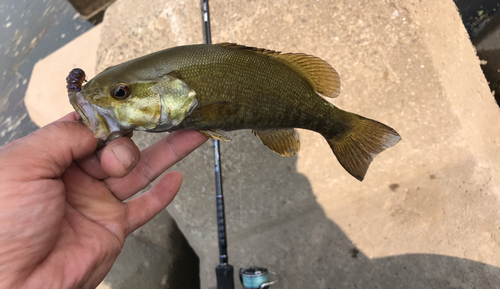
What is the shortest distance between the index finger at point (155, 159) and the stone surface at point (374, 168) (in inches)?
36.0

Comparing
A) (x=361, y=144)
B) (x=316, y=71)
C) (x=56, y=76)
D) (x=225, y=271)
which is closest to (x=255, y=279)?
(x=225, y=271)

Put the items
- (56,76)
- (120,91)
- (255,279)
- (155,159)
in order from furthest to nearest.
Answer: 1. (56,76)
2. (255,279)
3. (155,159)
4. (120,91)

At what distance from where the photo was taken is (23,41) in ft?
12.7

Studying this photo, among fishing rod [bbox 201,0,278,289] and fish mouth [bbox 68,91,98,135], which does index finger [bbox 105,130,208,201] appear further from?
fishing rod [bbox 201,0,278,289]

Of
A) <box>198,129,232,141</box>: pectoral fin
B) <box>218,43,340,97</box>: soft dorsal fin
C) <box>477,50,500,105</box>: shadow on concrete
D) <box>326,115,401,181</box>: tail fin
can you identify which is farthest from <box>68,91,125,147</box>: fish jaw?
<box>477,50,500,105</box>: shadow on concrete

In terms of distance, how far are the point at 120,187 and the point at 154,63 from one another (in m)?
0.75

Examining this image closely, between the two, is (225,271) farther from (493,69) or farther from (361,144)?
(493,69)

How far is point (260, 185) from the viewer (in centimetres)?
244

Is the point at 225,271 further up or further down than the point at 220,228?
further down

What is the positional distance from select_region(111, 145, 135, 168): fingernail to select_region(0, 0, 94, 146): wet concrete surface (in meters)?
2.89

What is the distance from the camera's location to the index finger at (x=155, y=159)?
148 centimetres

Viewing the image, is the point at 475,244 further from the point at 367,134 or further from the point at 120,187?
the point at 120,187

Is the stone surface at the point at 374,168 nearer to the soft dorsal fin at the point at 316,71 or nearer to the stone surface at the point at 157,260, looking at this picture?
the stone surface at the point at 157,260

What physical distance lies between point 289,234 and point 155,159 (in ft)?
4.68
